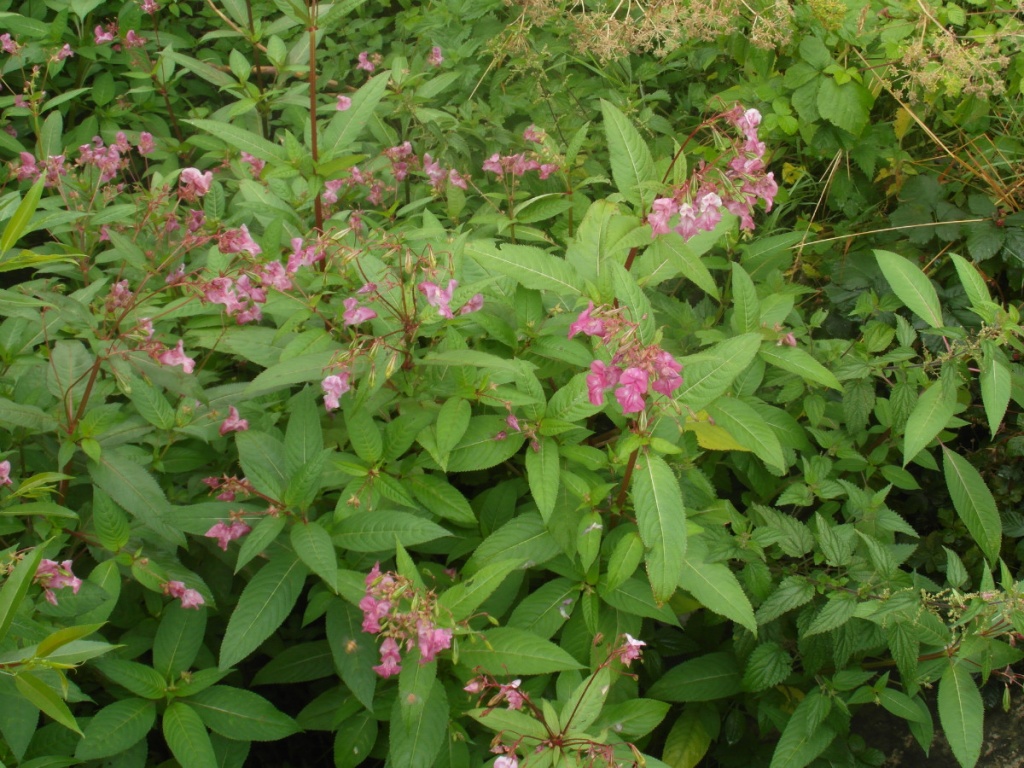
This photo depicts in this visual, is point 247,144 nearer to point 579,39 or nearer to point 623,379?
point 623,379

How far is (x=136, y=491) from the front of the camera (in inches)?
79.2

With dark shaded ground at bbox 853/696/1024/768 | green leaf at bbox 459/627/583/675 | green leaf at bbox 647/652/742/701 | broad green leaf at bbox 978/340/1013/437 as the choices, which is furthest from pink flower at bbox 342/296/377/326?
dark shaded ground at bbox 853/696/1024/768

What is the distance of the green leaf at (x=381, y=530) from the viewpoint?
1851 millimetres

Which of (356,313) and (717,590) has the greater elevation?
(356,313)

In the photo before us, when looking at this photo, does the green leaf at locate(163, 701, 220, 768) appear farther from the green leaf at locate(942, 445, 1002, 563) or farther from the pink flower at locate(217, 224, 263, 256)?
the green leaf at locate(942, 445, 1002, 563)

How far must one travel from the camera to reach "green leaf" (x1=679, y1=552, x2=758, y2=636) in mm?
1905

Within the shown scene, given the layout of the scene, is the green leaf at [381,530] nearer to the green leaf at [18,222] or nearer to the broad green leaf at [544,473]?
the broad green leaf at [544,473]

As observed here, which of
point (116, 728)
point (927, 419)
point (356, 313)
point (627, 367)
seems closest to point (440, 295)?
point (356, 313)

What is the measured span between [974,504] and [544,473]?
1.30m

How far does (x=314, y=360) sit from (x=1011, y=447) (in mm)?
2291

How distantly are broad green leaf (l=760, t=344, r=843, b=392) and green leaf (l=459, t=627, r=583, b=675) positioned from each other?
3.15 ft

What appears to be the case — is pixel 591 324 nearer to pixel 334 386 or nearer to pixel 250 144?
pixel 334 386

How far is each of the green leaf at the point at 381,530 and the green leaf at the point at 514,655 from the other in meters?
0.27

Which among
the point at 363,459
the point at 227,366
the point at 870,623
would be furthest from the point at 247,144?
the point at 870,623
